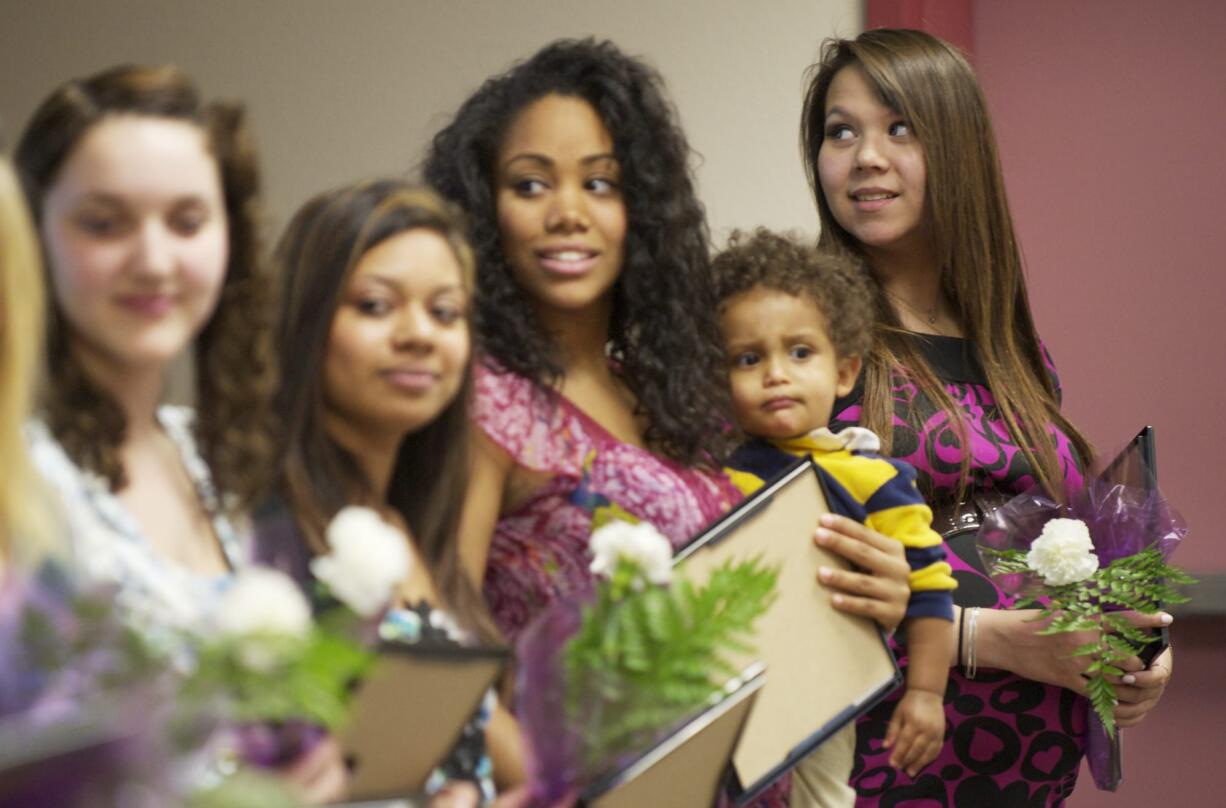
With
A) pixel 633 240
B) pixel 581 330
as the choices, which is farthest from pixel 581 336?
pixel 633 240

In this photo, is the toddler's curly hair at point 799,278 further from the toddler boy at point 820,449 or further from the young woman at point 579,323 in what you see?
the young woman at point 579,323

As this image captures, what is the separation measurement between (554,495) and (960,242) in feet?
3.53

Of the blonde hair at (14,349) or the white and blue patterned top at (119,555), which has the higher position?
the blonde hair at (14,349)

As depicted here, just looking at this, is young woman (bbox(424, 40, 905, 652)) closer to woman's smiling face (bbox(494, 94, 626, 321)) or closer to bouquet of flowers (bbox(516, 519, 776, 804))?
woman's smiling face (bbox(494, 94, 626, 321))

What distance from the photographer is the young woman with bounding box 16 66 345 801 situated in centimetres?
124

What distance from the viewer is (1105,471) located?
2551 mm

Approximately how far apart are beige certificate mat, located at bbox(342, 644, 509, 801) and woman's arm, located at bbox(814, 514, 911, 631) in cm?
64

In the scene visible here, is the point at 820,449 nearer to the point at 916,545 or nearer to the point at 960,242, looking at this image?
the point at 916,545

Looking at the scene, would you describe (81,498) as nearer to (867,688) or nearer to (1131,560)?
(867,688)

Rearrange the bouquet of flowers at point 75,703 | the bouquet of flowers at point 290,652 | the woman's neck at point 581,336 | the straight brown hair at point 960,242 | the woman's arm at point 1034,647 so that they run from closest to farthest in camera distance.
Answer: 1. the bouquet of flowers at point 75,703
2. the bouquet of flowers at point 290,652
3. the woman's neck at point 581,336
4. the woman's arm at point 1034,647
5. the straight brown hair at point 960,242

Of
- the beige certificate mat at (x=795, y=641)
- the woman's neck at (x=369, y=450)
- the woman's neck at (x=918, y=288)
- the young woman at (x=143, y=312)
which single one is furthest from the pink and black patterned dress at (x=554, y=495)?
the woman's neck at (x=918, y=288)

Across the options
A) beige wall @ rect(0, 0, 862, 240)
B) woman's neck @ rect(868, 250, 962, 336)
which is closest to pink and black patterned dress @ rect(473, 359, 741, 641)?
woman's neck @ rect(868, 250, 962, 336)

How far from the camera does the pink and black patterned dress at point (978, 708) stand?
258 centimetres

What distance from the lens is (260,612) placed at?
3.65 feet
